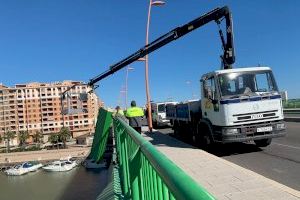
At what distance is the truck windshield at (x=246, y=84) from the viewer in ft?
41.5

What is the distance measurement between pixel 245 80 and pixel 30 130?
506 feet

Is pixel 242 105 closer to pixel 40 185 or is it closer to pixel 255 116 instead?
pixel 255 116

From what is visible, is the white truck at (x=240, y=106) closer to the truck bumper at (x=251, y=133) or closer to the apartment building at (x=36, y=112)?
the truck bumper at (x=251, y=133)

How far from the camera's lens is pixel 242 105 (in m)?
12.4

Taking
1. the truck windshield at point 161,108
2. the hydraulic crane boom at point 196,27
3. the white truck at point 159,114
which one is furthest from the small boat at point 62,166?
the hydraulic crane boom at point 196,27

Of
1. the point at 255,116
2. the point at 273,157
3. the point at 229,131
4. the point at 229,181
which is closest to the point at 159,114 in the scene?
the point at 255,116

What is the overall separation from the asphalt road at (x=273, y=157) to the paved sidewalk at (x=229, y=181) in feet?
2.36

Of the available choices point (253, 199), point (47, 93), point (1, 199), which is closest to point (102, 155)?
point (253, 199)

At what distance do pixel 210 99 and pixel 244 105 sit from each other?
1.21 metres

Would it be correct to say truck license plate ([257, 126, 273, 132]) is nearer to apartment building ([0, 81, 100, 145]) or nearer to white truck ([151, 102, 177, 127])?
white truck ([151, 102, 177, 127])

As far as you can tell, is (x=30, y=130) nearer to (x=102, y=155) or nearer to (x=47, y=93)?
(x=47, y=93)

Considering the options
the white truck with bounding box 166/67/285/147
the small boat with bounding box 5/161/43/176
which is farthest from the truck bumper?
the small boat with bounding box 5/161/43/176

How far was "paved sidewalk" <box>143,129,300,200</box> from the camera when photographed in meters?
6.79

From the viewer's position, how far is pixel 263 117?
12594mm
